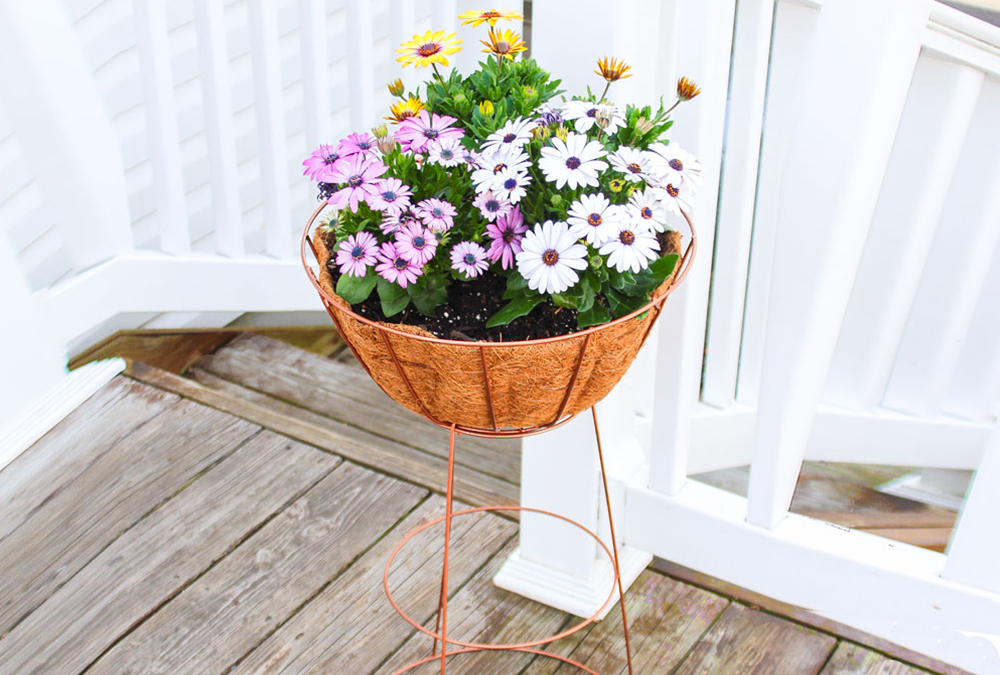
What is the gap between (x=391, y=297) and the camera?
2.98 ft

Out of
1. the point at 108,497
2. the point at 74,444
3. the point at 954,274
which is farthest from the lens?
the point at 954,274

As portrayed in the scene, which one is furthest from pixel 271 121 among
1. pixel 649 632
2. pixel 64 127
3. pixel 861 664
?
pixel 861 664

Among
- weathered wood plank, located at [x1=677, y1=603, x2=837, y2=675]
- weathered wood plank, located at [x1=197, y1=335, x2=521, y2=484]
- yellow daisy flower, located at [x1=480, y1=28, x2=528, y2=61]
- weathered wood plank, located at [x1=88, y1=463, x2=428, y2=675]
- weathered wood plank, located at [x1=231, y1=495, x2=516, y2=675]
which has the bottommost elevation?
weathered wood plank, located at [x1=197, y1=335, x2=521, y2=484]

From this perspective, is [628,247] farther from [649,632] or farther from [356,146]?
[649,632]

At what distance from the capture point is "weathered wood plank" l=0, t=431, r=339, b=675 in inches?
52.1

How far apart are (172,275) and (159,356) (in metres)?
0.34

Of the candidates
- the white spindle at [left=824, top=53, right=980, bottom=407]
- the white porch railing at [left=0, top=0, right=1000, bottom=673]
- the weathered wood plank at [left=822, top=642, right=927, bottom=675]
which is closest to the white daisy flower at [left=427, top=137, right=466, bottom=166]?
the white porch railing at [left=0, top=0, right=1000, bottom=673]

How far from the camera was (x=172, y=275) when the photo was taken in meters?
1.94

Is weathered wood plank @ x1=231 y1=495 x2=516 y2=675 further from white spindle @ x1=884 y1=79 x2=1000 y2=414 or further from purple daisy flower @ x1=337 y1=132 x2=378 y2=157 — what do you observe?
white spindle @ x1=884 y1=79 x2=1000 y2=414

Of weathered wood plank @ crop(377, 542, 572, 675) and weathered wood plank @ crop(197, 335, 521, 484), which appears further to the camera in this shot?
weathered wood plank @ crop(197, 335, 521, 484)

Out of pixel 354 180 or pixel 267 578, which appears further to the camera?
pixel 267 578

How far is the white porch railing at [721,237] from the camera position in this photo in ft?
3.46

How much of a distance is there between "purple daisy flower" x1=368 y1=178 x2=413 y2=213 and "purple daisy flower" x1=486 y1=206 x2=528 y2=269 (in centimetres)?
8

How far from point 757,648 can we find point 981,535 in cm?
39
